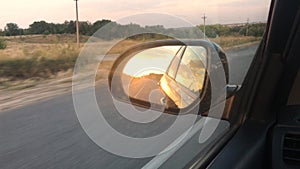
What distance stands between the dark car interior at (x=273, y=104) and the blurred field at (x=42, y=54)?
390 mm

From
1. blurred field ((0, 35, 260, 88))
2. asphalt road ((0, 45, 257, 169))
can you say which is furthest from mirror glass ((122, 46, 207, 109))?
asphalt road ((0, 45, 257, 169))

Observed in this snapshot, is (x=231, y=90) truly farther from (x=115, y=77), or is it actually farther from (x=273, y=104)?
(x=115, y=77)

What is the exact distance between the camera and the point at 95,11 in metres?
2.56

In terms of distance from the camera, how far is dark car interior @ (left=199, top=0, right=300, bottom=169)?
5.39 feet

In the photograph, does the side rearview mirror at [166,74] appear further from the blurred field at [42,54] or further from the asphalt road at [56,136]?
the asphalt road at [56,136]

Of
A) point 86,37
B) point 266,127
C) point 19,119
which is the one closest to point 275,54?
point 266,127

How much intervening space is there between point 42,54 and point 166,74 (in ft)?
2.70

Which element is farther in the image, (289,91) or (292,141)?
(289,91)

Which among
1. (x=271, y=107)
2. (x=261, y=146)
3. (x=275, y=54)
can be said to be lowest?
(x=261, y=146)

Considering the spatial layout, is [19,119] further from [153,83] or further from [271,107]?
[271,107]

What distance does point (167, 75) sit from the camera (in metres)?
1.96

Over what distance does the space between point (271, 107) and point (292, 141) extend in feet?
0.76

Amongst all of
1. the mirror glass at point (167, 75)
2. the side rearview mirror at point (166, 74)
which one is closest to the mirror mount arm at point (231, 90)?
the side rearview mirror at point (166, 74)

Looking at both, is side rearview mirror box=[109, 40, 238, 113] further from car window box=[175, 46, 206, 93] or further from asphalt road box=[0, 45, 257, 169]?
asphalt road box=[0, 45, 257, 169]
